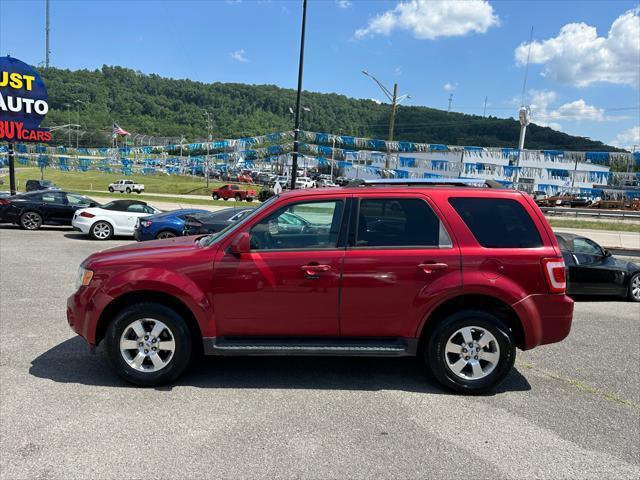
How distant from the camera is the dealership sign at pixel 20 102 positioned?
19.3 metres

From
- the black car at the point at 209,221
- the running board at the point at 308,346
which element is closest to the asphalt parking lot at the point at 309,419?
the running board at the point at 308,346

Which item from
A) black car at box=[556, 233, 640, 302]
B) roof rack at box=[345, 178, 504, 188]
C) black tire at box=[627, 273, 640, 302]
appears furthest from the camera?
black tire at box=[627, 273, 640, 302]

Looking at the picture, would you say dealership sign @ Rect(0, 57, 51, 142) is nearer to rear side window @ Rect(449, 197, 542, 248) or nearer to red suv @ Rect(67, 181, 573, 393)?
red suv @ Rect(67, 181, 573, 393)

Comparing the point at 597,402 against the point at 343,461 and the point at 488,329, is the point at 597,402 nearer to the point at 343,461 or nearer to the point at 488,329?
the point at 488,329

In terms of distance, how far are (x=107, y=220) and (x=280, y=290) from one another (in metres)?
11.8

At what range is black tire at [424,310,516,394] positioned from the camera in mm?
3961

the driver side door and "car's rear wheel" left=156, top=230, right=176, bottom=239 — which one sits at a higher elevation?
the driver side door

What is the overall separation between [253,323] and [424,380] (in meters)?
1.72

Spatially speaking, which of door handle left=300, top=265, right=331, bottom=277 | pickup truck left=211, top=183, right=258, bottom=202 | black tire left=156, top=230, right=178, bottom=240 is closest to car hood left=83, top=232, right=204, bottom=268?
door handle left=300, top=265, right=331, bottom=277

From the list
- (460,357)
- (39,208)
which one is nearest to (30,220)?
(39,208)

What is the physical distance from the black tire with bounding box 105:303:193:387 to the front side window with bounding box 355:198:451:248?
66.7 inches

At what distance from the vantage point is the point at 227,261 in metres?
3.91

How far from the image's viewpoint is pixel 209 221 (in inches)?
→ 444

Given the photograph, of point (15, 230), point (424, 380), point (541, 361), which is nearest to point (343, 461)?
point (424, 380)
